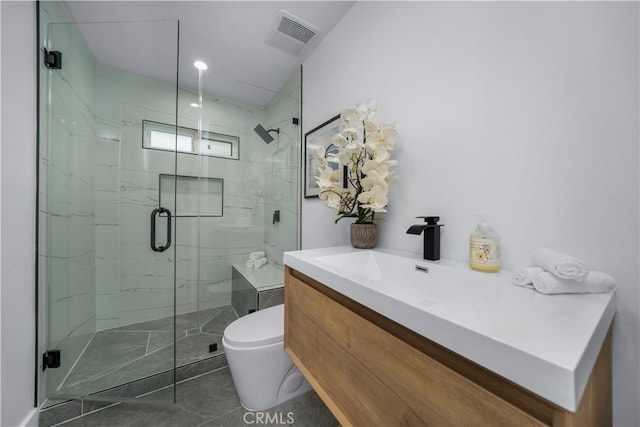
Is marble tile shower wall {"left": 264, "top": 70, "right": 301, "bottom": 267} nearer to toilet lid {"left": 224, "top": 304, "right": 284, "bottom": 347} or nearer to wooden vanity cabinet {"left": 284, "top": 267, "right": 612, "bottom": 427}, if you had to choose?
toilet lid {"left": 224, "top": 304, "right": 284, "bottom": 347}

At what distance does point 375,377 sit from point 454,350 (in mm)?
242

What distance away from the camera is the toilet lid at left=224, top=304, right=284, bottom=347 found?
A: 1.09 metres

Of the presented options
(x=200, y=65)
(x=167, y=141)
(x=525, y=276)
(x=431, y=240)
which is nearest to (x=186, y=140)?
(x=167, y=141)

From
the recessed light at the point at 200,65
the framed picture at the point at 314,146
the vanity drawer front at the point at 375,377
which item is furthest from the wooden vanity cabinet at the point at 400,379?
the recessed light at the point at 200,65

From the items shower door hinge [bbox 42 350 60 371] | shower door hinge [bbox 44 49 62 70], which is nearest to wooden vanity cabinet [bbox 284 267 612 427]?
shower door hinge [bbox 42 350 60 371]

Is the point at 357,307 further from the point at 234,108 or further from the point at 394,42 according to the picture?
the point at 234,108

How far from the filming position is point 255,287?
1705 mm

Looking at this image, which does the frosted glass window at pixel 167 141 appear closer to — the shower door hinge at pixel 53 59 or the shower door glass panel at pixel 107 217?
the shower door glass panel at pixel 107 217

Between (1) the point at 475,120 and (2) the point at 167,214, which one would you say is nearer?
(1) the point at 475,120

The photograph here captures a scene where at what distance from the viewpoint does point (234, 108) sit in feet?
6.78

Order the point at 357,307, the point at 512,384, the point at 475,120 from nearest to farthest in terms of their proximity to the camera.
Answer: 1. the point at 512,384
2. the point at 357,307
3. the point at 475,120

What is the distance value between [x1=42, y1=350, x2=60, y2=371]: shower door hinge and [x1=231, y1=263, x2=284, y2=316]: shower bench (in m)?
0.97

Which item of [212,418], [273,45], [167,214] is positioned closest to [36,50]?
[167,214]

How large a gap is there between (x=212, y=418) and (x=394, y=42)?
6.80ft
